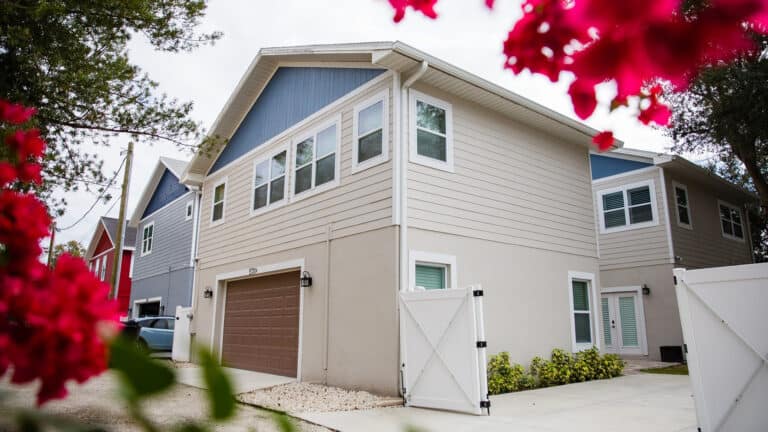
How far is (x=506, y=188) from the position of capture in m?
10.2

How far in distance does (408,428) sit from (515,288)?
9.42m

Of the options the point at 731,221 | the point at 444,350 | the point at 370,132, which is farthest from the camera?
the point at 731,221

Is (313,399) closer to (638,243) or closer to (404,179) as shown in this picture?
(404,179)

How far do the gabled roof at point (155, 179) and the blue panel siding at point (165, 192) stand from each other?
0.15 meters

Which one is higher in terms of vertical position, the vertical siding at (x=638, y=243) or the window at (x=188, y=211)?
the window at (x=188, y=211)

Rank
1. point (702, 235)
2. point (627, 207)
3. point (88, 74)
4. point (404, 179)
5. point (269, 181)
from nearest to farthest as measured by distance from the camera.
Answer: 1. point (88, 74)
2. point (404, 179)
3. point (269, 181)
4. point (627, 207)
5. point (702, 235)

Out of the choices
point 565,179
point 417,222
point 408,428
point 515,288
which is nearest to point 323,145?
point 417,222

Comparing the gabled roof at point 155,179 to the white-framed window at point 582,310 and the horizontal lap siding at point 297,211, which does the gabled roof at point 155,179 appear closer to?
the horizontal lap siding at point 297,211

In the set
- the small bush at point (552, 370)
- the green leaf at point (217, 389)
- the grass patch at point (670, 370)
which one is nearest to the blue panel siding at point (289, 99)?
the small bush at point (552, 370)

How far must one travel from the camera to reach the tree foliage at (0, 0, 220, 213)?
22.0 feet

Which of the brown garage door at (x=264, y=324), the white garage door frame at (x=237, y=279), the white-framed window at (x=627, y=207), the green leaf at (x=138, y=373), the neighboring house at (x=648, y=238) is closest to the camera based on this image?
the green leaf at (x=138, y=373)

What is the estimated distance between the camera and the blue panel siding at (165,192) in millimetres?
19781

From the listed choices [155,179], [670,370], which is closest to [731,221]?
[670,370]

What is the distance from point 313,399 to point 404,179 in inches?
144
